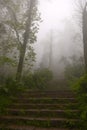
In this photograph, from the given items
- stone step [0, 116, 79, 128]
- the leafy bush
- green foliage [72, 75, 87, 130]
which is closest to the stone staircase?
stone step [0, 116, 79, 128]

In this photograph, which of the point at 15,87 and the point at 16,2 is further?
the point at 16,2

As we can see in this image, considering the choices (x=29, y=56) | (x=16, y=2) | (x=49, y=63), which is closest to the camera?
(x=29, y=56)

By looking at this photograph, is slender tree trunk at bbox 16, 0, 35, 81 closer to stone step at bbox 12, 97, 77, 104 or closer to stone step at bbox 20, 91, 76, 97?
stone step at bbox 20, 91, 76, 97

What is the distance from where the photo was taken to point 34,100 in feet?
28.4

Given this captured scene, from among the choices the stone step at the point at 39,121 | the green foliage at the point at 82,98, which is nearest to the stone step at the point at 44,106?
the green foliage at the point at 82,98

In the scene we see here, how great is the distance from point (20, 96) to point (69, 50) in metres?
28.9

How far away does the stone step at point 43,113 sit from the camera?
698 cm

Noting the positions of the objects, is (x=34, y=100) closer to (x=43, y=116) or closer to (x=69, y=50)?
(x=43, y=116)

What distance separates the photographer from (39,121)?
669cm

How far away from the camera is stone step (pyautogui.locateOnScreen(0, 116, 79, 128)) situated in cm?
641

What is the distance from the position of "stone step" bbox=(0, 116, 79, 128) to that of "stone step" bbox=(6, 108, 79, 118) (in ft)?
1.29

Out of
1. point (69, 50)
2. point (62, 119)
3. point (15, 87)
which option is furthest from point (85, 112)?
point (69, 50)

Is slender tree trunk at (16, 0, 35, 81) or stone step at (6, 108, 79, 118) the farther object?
slender tree trunk at (16, 0, 35, 81)

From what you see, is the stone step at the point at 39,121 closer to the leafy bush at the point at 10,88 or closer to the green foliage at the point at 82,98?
the green foliage at the point at 82,98
